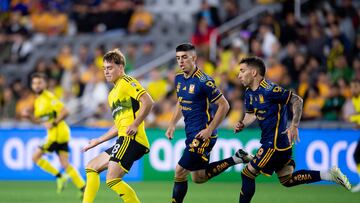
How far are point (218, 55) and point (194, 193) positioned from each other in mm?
6488

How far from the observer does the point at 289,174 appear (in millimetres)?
11977

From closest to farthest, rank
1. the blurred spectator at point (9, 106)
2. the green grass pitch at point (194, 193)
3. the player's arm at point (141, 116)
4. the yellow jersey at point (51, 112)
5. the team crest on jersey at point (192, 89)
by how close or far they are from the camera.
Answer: the player's arm at point (141, 116) < the team crest on jersey at point (192, 89) < the green grass pitch at point (194, 193) < the yellow jersey at point (51, 112) < the blurred spectator at point (9, 106)

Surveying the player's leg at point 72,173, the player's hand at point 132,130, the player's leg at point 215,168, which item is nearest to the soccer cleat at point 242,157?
the player's leg at point 215,168

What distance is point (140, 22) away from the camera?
75.5 feet

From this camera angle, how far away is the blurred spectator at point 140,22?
75.6 feet

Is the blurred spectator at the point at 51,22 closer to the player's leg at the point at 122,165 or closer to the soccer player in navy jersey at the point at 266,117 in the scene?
the soccer player in navy jersey at the point at 266,117

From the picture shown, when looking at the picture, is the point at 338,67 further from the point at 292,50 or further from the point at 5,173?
the point at 5,173

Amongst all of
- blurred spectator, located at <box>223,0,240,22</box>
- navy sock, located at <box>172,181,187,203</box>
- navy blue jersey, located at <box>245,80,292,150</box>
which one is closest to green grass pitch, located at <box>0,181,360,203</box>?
navy sock, located at <box>172,181,187,203</box>

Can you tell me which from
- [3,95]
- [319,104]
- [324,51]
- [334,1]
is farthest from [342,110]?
[3,95]

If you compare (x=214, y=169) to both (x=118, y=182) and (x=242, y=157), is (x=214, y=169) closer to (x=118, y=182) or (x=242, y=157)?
(x=242, y=157)

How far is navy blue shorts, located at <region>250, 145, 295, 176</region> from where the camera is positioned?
38.0 feet

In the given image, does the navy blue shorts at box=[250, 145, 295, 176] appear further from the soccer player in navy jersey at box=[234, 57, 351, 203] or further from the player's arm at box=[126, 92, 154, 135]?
the player's arm at box=[126, 92, 154, 135]

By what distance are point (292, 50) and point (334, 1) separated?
2.33 meters

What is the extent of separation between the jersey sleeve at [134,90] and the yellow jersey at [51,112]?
4.85 m
